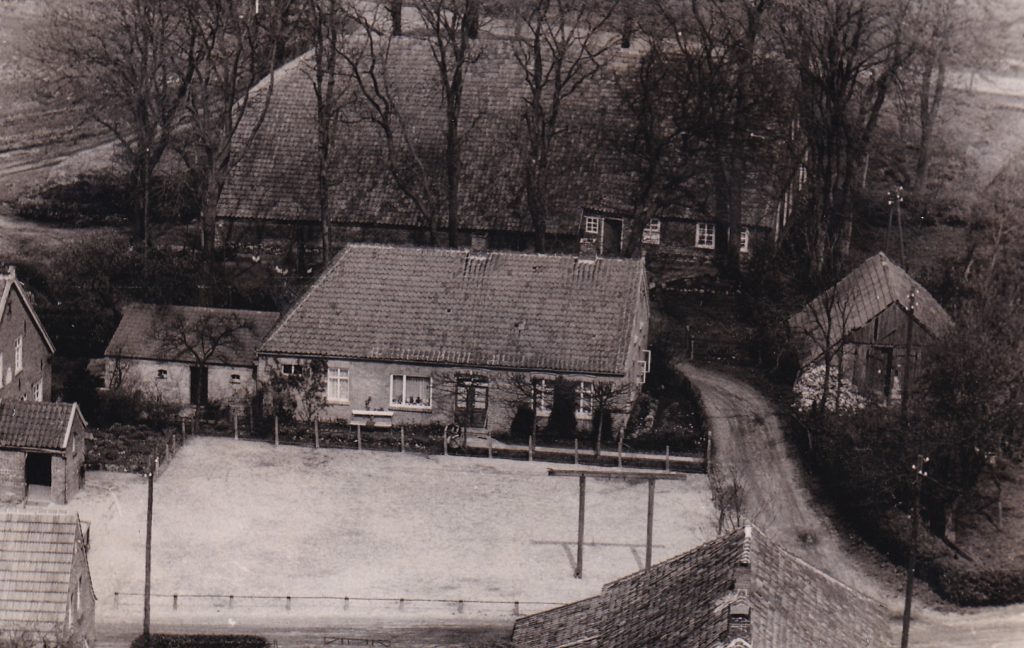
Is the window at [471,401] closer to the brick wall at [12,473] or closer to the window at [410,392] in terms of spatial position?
the window at [410,392]

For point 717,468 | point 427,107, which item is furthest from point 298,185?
point 717,468

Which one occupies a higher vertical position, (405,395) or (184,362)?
(184,362)

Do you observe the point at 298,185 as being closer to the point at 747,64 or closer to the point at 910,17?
the point at 747,64

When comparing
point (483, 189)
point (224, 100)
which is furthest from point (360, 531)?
point (224, 100)

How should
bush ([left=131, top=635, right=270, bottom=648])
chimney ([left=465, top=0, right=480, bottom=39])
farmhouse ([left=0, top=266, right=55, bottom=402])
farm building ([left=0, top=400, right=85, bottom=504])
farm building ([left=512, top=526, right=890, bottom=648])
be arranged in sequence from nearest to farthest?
farm building ([left=512, top=526, right=890, bottom=648]) < bush ([left=131, top=635, right=270, bottom=648]) < farm building ([left=0, top=400, right=85, bottom=504]) < farmhouse ([left=0, top=266, right=55, bottom=402]) < chimney ([left=465, top=0, right=480, bottom=39])

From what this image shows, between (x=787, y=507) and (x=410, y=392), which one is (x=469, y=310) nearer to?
(x=410, y=392)

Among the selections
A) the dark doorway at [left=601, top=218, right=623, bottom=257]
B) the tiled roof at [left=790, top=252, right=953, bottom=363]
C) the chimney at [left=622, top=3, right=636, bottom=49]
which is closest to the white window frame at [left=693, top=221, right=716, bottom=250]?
the dark doorway at [left=601, top=218, right=623, bottom=257]

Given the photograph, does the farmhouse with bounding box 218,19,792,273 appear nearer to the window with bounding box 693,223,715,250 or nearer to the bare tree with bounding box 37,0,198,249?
the window with bounding box 693,223,715,250
